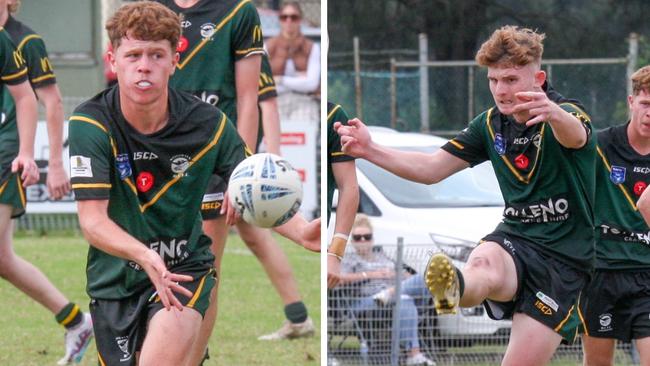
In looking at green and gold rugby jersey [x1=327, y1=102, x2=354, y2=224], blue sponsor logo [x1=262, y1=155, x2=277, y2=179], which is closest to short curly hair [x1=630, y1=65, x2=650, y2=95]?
green and gold rugby jersey [x1=327, y1=102, x2=354, y2=224]

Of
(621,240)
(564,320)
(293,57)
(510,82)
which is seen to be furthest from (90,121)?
(293,57)

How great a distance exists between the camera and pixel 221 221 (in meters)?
6.90

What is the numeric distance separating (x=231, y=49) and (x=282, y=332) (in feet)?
8.59

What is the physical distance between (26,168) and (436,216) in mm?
3815

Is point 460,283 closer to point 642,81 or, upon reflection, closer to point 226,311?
point 642,81

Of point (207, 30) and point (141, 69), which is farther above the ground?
point (207, 30)

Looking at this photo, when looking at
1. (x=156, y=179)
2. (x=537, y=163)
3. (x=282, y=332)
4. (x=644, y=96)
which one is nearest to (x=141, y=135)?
(x=156, y=179)

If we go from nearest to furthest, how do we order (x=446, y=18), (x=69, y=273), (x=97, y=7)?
(x=69, y=273) < (x=97, y=7) < (x=446, y=18)

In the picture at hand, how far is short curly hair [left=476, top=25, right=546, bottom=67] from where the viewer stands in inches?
237

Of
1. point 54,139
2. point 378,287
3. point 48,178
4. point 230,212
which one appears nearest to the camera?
point 230,212

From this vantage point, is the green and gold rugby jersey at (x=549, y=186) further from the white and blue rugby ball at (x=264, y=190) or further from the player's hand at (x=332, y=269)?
the white and blue rugby ball at (x=264, y=190)

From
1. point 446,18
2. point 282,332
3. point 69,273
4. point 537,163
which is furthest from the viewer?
point 446,18

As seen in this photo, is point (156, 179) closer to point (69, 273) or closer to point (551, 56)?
point (69, 273)

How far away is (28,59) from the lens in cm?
840
